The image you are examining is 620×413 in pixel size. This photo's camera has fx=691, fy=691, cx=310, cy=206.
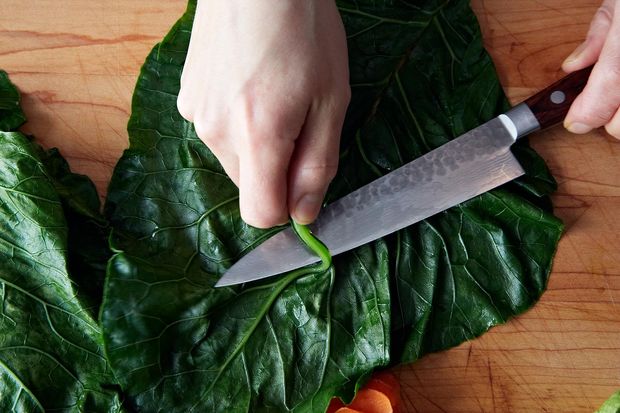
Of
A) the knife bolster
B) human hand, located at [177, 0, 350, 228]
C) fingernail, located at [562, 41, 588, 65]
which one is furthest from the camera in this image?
fingernail, located at [562, 41, 588, 65]

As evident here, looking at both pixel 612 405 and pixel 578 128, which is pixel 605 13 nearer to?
pixel 578 128

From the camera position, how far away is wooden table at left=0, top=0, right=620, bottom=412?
6.38ft

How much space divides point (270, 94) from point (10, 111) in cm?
101

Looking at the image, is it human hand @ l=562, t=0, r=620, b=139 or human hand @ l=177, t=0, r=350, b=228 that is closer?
human hand @ l=177, t=0, r=350, b=228

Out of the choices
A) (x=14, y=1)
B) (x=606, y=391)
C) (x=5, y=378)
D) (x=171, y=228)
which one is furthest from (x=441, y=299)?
(x=14, y=1)

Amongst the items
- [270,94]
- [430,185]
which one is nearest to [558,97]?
[430,185]

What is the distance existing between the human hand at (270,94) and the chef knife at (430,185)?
32cm

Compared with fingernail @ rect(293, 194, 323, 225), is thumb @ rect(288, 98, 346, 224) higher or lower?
higher

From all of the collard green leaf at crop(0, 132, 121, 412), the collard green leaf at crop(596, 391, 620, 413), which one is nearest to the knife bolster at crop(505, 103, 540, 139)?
the collard green leaf at crop(596, 391, 620, 413)

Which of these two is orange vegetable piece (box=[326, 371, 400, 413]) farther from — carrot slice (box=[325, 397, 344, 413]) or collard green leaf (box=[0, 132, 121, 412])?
collard green leaf (box=[0, 132, 121, 412])

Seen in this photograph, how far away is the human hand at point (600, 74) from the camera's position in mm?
1800

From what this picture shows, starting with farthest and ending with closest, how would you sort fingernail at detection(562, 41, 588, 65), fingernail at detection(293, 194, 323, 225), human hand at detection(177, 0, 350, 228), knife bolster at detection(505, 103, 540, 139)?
fingernail at detection(562, 41, 588, 65) < knife bolster at detection(505, 103, 540, 139) < fingernail at detection(293, 194, 323, 225) < human hand at detection(177, 0, 350, 228)

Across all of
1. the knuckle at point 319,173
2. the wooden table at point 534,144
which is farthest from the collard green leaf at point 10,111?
the knuckle at point 319,173

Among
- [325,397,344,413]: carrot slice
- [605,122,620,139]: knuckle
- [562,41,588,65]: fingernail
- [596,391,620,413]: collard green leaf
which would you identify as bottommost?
[325,397,344,413]: carrot slice
